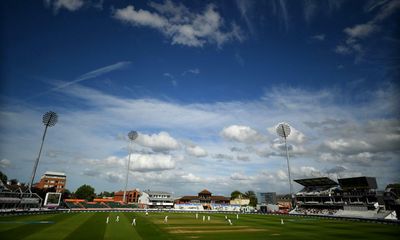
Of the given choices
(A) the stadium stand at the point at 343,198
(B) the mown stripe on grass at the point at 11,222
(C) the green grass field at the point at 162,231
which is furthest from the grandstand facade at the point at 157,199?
(C) the green grass field at the point at 162,231

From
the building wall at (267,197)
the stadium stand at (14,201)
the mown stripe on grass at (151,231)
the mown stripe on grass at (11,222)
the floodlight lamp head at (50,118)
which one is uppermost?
the floodlight lamp head at (50,118)

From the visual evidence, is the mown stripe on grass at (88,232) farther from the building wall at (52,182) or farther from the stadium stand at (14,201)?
the building wall at (52,182)

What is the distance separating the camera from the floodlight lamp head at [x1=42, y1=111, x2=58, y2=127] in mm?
76144

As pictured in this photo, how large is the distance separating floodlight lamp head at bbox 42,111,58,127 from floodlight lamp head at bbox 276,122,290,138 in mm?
76777

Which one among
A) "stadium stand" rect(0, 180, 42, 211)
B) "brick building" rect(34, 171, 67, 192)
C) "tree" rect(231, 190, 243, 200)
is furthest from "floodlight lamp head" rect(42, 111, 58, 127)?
"tree" rect(231, 190, 243, 200)

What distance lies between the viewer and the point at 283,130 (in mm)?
87562

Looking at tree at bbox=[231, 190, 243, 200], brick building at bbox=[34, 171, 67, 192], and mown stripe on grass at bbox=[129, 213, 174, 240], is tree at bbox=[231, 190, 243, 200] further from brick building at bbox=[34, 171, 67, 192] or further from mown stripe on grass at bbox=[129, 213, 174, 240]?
mown stripe on grass at bbox=[129, 213, 174, 240]

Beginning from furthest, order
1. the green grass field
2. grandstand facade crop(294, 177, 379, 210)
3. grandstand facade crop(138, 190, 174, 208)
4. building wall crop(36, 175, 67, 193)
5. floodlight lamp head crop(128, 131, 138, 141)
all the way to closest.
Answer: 1. building wall crop(36, 175, 67, 193)
2. grandstand facade crop(138, 190, 174, 208)
3. floodlight lamp head crop(128, 131, 138, 141)
4. grandstand facade crop(294, 177, 379, 210)
5. the green grass field

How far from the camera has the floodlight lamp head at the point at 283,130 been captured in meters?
87.0

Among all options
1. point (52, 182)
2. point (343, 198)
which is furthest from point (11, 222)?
point (52, 182)

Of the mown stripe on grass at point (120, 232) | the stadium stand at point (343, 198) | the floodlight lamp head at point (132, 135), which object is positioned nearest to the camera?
the mown stripe on grass at point (120, 232)

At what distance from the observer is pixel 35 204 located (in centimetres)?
7931

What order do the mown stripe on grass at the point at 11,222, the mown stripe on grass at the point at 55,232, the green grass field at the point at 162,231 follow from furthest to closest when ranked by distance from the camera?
the mown stripe on grass at the point at 11,222 → the green grass field at the point at 162,231 → the mown stripe on grass at the point at 55,232

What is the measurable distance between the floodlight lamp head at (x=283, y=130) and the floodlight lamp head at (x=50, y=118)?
7678 cm
